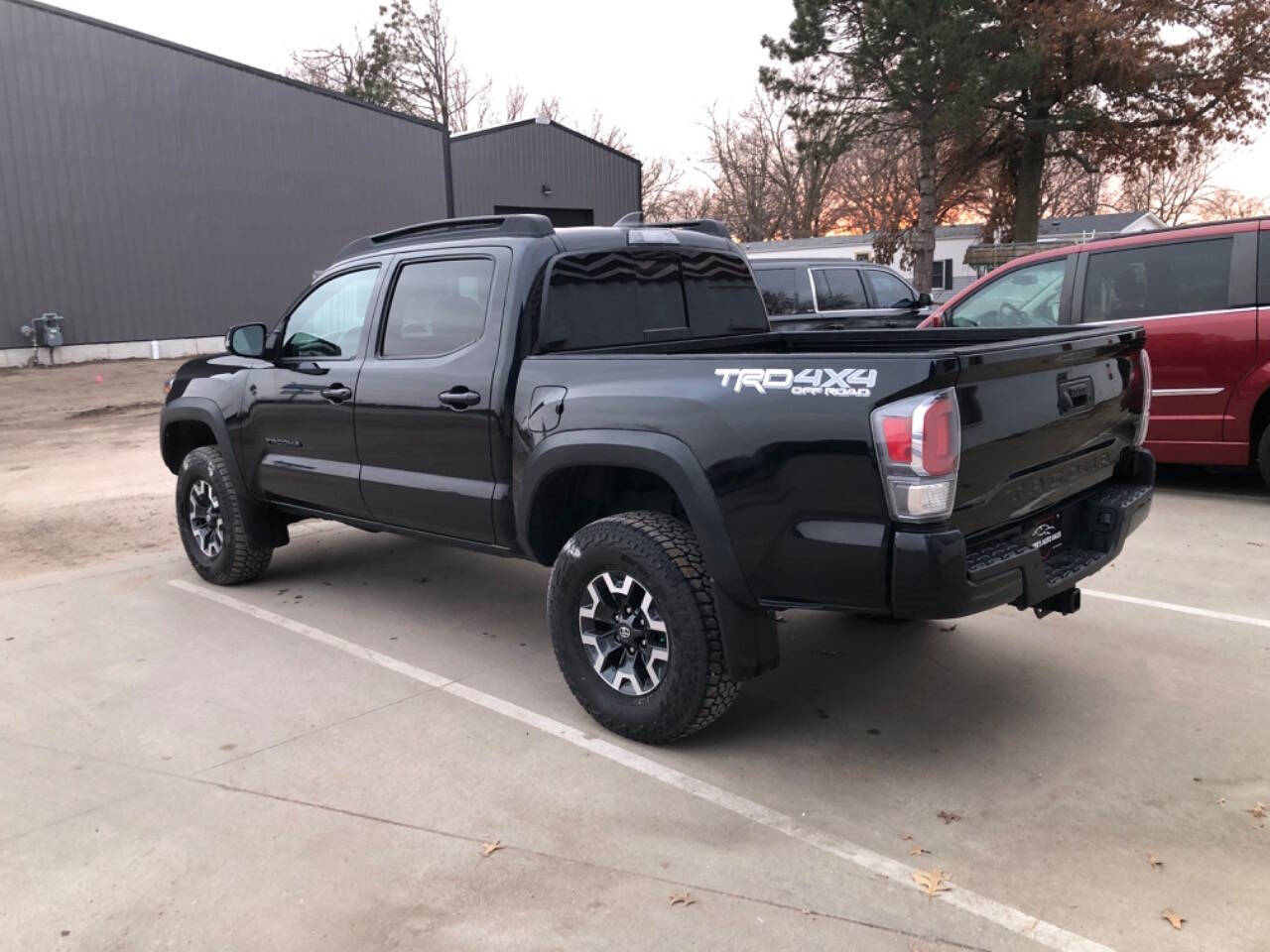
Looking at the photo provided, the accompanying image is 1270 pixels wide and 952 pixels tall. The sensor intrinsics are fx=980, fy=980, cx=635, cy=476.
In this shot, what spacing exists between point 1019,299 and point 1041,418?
18.1 ft

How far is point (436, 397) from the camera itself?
14.8ft

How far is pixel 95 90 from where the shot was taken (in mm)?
20234

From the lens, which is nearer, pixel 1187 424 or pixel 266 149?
pixel 1187 424

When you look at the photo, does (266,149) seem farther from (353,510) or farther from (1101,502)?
(1101,502)

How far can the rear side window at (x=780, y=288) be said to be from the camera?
38.8 ft

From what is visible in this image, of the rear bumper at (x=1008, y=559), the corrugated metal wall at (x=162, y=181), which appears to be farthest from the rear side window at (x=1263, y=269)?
the corrugated metal wall at (x=162, y=181)

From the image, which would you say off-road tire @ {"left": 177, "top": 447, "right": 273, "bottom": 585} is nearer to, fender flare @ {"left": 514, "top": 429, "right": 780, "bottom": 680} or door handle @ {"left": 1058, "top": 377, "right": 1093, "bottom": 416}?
fender flare @ {"left": 514, "top": 429, "right": 780, "bottom": 680}

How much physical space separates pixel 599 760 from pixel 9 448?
10927 millimetres

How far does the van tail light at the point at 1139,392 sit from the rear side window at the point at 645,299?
183 cm

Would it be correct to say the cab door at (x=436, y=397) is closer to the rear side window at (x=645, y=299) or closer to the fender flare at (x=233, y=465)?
the rear side window at (x=645, y=299)

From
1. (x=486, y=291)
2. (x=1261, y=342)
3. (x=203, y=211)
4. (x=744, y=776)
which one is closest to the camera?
(x=744, y=776)

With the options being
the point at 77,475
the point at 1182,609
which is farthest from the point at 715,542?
the point at 77,475

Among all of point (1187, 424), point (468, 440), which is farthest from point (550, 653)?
point (1187, 424)

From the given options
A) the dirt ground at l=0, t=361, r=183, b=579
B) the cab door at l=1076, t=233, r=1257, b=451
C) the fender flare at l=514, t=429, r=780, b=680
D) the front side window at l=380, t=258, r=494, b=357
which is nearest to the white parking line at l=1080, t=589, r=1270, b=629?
the cab door at l=1076, t=233, r=1257, b=451
